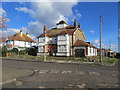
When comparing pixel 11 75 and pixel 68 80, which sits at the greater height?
pixel 11 75

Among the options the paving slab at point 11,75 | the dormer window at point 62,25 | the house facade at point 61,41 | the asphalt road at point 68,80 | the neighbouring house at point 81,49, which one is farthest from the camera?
the dormer window at point 62,25

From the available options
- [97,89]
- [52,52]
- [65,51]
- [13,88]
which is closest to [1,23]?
[13,88]

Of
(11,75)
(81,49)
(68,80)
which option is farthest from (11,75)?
(81,49)

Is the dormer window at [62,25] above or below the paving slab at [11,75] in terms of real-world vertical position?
above

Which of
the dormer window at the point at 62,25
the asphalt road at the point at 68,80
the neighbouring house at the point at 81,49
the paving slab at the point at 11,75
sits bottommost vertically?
the asphalt road at the point at 68,80

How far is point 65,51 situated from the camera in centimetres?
3203

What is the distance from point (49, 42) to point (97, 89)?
31.8 m

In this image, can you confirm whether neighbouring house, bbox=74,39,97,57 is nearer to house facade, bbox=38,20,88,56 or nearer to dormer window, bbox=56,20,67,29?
house facade, bbox=38,20,88,56

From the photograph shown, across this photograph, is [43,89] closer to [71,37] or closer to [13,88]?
[13,88]

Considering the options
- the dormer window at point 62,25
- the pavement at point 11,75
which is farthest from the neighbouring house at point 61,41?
the pavement at point 11,75

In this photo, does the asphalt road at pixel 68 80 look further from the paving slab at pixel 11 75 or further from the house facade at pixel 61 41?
the house facade at pixel 61 41

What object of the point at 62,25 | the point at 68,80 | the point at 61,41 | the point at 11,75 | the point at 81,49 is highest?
the point at 62,25

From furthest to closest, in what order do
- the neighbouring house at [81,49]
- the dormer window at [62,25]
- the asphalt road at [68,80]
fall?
the dormer window at [62,25]
the neighbouring house at [81,49]
the asphalt road at [68,80]

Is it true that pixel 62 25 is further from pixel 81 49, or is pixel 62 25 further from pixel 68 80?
pixel 68 80
